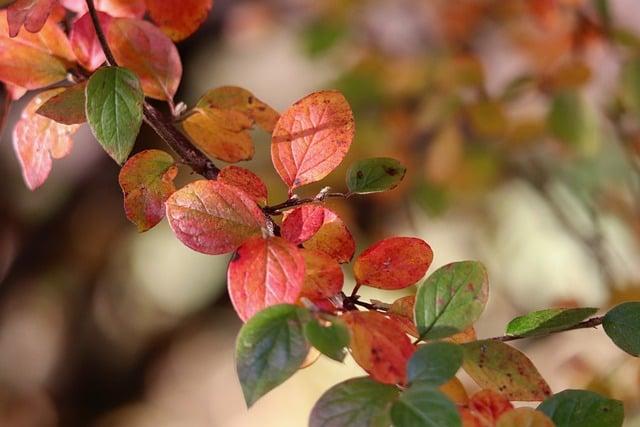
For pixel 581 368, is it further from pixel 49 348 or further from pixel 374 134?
pixel 49 348

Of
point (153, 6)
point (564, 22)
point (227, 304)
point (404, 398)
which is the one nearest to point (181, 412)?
point (227, 304)

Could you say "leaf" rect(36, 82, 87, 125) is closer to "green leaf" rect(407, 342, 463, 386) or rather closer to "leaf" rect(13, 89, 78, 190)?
"leaf" rect(13, 89, 78, 190)

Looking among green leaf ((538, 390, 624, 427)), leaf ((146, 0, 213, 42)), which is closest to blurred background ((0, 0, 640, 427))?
leaf ((146, 0, 213, 42))

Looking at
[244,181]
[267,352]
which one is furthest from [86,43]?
[267,352]

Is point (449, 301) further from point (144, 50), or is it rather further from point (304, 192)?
point (304, 192)

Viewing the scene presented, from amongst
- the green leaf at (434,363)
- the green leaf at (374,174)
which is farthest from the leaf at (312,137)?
the green leaf at (434,363)
